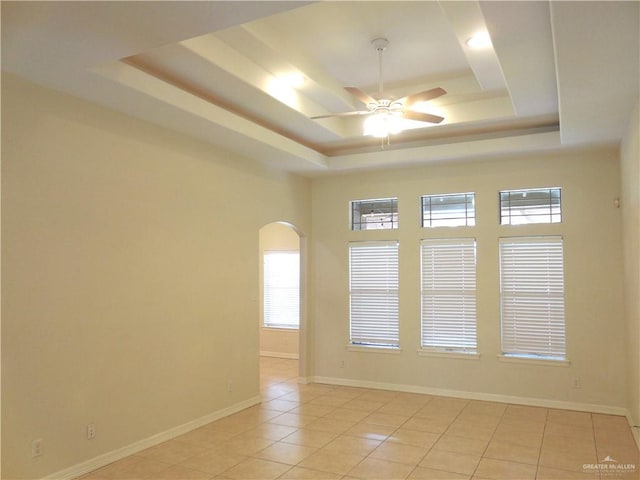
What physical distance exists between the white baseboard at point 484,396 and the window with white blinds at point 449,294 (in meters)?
0.56

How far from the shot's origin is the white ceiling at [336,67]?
2.99 meters

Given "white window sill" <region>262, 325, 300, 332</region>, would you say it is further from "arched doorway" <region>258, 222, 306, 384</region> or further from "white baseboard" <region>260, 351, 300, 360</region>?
"white baseboard" <region>260, 351, 300, 360</region>

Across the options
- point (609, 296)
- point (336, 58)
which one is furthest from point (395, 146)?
point (609, 296)

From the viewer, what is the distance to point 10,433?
3.57 metres

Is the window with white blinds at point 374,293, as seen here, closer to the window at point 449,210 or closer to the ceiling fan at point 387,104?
the window at point 449,210

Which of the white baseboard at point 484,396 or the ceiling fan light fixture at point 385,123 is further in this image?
the white baseboard at point 484,396

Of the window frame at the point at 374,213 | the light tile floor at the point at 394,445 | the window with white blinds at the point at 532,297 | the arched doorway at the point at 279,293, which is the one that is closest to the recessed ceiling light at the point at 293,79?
the window frame at the point at 374,213

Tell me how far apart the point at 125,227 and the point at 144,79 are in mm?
1331

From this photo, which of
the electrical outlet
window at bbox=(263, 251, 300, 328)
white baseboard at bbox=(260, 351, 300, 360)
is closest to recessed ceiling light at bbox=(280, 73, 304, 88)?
the electrical outlet

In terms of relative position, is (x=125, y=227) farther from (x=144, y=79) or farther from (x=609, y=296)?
(x=609, y=296)

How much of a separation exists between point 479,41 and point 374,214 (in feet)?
11.7

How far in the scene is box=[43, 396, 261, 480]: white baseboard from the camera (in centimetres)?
399

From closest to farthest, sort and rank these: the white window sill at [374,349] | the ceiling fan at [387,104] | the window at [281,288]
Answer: the ceiling fan at [387,104]
the white window sill at [374,349]
the window at [281,288]

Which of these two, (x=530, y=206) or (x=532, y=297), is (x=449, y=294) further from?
(x=530, y=206)
